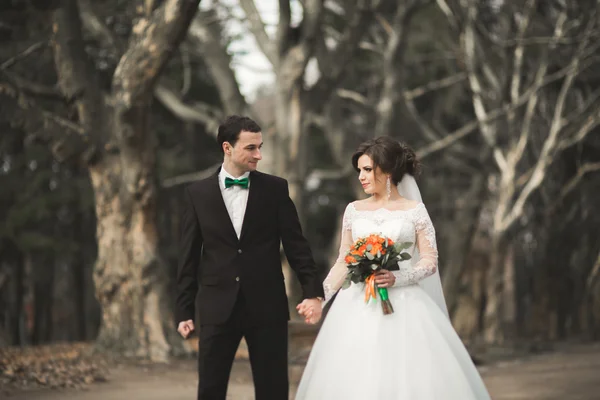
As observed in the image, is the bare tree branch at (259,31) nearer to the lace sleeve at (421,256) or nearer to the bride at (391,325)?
the bride at (391,325)

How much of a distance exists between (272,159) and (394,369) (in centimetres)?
1282

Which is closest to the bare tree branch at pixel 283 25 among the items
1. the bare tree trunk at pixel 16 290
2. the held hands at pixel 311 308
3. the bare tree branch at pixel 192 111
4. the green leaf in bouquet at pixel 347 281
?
the bare tree branch at pixel 192 111

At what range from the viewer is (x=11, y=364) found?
44.4 ft

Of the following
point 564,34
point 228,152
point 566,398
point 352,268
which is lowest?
point 566,398

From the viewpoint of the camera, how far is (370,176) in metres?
7.60

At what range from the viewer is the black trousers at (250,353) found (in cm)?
662

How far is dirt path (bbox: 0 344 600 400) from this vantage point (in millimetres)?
11828

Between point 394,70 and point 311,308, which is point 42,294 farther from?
point 311,308

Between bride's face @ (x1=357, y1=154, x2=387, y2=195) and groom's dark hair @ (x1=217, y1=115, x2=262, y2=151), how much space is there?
46.7 inches

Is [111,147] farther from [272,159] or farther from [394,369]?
[394,369]

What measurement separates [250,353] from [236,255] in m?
0.62

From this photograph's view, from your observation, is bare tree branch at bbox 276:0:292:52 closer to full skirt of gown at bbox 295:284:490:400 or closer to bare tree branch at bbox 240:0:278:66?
bare tree branch at bbox 240:0:278:66

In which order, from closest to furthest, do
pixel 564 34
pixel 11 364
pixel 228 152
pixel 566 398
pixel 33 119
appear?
pixel 228 152
pixel 566 398
pixel 11 364
pixel 33 119
pixel 564 34

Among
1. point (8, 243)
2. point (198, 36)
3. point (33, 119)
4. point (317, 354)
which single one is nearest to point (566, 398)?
point (317, 354)
